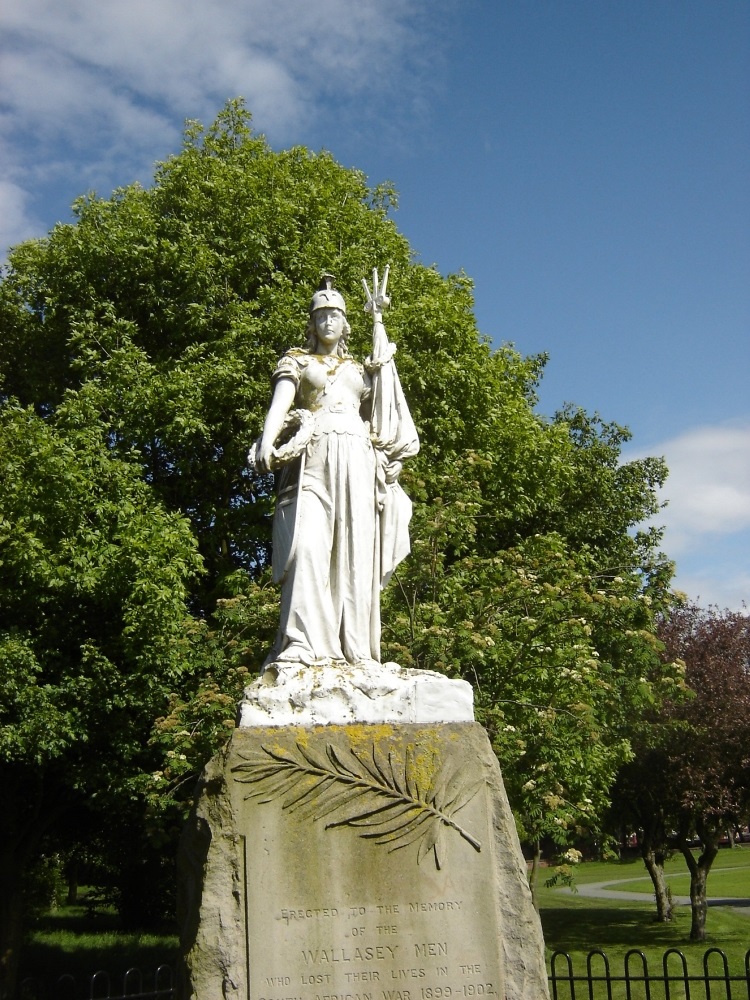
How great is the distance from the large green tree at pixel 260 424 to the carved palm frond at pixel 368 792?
16.4 ft

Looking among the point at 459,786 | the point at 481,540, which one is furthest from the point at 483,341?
the point at 459,786

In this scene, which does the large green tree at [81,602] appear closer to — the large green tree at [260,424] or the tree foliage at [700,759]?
the large green tree at [260,424]

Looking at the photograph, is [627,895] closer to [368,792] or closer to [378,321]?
[378,321]

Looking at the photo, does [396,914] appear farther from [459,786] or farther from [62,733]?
[62,733]

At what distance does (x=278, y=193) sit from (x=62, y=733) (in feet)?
28.5

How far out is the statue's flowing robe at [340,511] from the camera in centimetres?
540

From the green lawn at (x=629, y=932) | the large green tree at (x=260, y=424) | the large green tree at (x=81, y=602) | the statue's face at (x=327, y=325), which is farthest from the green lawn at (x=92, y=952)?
the statue's face at (x=327, y=325)

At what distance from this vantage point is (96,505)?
1241cm

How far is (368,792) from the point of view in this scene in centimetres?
481

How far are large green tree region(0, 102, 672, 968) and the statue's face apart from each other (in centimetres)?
446

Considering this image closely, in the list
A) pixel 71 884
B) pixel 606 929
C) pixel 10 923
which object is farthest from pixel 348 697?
pixel 71 884

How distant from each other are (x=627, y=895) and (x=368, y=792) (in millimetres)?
27766

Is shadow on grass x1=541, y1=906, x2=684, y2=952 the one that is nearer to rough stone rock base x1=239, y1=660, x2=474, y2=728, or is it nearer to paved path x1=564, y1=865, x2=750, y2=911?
paved path x1=564, y1=865, x2=750, y2=911

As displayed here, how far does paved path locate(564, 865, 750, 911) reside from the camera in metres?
25.4
